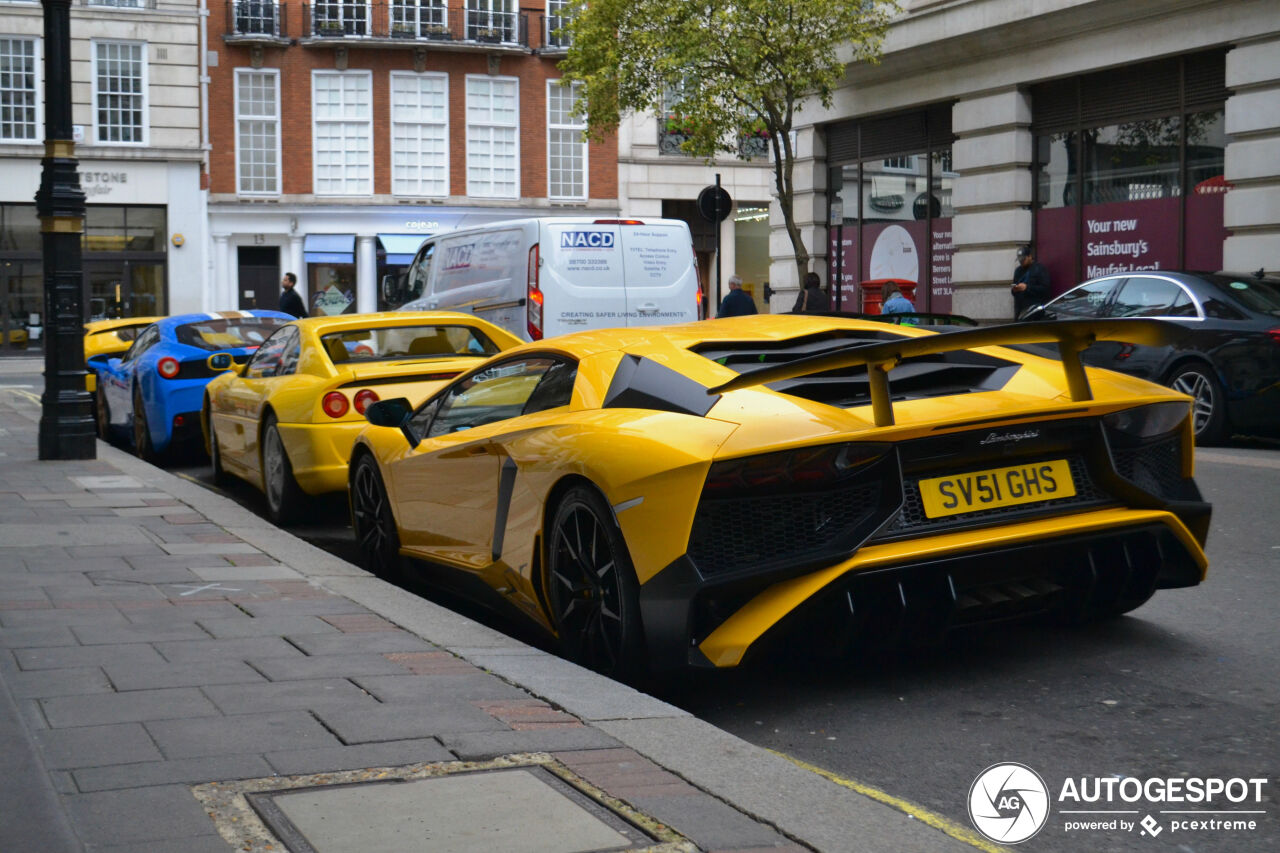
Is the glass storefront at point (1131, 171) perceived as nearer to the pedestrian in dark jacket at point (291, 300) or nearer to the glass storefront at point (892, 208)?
the glass storefront at point (892, 208)

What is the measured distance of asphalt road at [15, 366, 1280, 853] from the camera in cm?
409

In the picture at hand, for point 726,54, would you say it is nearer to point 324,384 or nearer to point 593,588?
point 324,384

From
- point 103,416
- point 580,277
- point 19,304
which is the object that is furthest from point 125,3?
point 580,277

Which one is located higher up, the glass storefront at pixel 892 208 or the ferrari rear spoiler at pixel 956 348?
the glass storefront at pixel 892 208

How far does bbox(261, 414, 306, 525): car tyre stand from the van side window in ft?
30.0

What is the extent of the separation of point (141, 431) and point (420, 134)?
A: 31.2 m

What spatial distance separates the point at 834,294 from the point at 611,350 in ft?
72.2

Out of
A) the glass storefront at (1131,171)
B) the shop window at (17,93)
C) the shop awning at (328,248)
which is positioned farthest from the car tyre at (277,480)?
the shop awning at (328,248)

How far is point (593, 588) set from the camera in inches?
202

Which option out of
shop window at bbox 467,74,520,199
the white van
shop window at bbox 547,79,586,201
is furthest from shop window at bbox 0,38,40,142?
the white van

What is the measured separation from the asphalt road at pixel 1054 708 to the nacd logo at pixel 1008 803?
0.04m

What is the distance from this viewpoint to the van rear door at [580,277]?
15.7 metres

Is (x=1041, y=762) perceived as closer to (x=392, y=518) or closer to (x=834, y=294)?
(x=392, y=518)

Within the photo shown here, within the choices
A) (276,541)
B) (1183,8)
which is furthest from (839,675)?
(1183,8)
